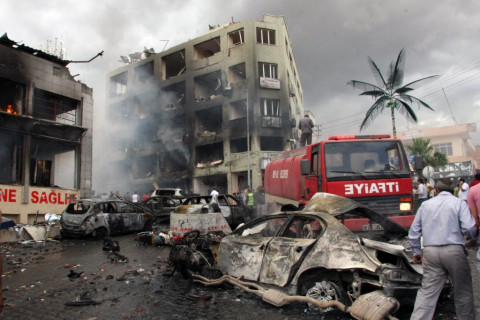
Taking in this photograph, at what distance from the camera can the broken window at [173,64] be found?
38906 millimetres

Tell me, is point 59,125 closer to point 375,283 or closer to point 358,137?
point 358,137

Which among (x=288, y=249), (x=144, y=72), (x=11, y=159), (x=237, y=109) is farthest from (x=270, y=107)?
(x=288, y=249)

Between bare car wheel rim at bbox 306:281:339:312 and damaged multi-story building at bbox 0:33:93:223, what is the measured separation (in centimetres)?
1641

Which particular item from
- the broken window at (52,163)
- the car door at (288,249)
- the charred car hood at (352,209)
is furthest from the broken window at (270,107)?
the car door at (288,249)

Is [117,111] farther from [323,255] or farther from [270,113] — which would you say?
[323,255]

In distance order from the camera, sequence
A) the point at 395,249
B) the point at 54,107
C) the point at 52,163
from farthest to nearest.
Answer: the point at 52,163 < the point at 54,107 < the point at 395,249

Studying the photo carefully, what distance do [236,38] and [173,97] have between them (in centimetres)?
1003

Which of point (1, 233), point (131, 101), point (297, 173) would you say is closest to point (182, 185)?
point (131, 101)

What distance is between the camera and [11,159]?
56.9 ft

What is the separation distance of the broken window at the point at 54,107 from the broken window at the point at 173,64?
18.6 metres

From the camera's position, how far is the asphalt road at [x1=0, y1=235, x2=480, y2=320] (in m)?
4.38

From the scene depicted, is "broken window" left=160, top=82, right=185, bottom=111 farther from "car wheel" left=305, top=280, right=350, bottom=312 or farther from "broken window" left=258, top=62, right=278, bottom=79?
"car wheel" left=305, top=280, right=350, bottom=312

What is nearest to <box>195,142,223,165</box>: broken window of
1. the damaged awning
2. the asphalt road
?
the damaged awning

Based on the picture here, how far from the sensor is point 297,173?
915 cm
